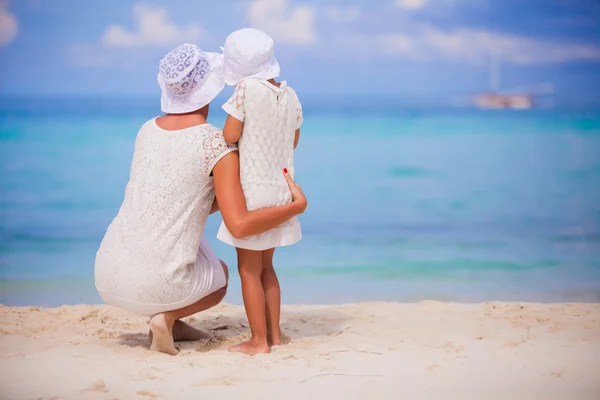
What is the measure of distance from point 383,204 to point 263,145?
5125mm

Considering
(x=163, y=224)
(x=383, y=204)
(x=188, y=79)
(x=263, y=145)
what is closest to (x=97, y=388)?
(x=163, y=224)

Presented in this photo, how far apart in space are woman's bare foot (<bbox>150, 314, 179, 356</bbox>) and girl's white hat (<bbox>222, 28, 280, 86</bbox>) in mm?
918

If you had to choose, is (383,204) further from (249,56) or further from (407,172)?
(249,56)

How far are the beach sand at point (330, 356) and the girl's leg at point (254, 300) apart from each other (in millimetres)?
87

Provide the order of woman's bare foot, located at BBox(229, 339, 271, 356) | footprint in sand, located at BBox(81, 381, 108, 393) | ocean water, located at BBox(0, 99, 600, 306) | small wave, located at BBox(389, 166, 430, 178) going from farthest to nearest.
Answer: small wave, located at BBox(389, 166, 430, 178), ocean water, located at BBox(0, 99, 600, 306), woman's bare foot, located at BBox(229, 339, 271, 356), footprint in sand, located at BBox(81, 381, 108, 393)

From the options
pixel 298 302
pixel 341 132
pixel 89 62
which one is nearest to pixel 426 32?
pixel 341 132

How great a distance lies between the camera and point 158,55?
1528 cm

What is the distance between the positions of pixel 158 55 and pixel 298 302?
37.4 feet

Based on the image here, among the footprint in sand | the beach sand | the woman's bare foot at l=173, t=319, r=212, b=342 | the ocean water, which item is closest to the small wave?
the ocean water

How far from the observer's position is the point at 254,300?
10.2 feet

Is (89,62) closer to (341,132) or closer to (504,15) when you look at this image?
(341,132)

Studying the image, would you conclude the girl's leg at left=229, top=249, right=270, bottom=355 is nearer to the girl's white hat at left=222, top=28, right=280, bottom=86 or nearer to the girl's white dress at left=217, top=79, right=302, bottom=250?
the girl's white dress at left=217, top=79, right=302, bottom=250

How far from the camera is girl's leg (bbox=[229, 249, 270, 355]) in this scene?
10.2 feet

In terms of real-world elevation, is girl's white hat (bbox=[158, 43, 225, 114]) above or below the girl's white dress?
above
